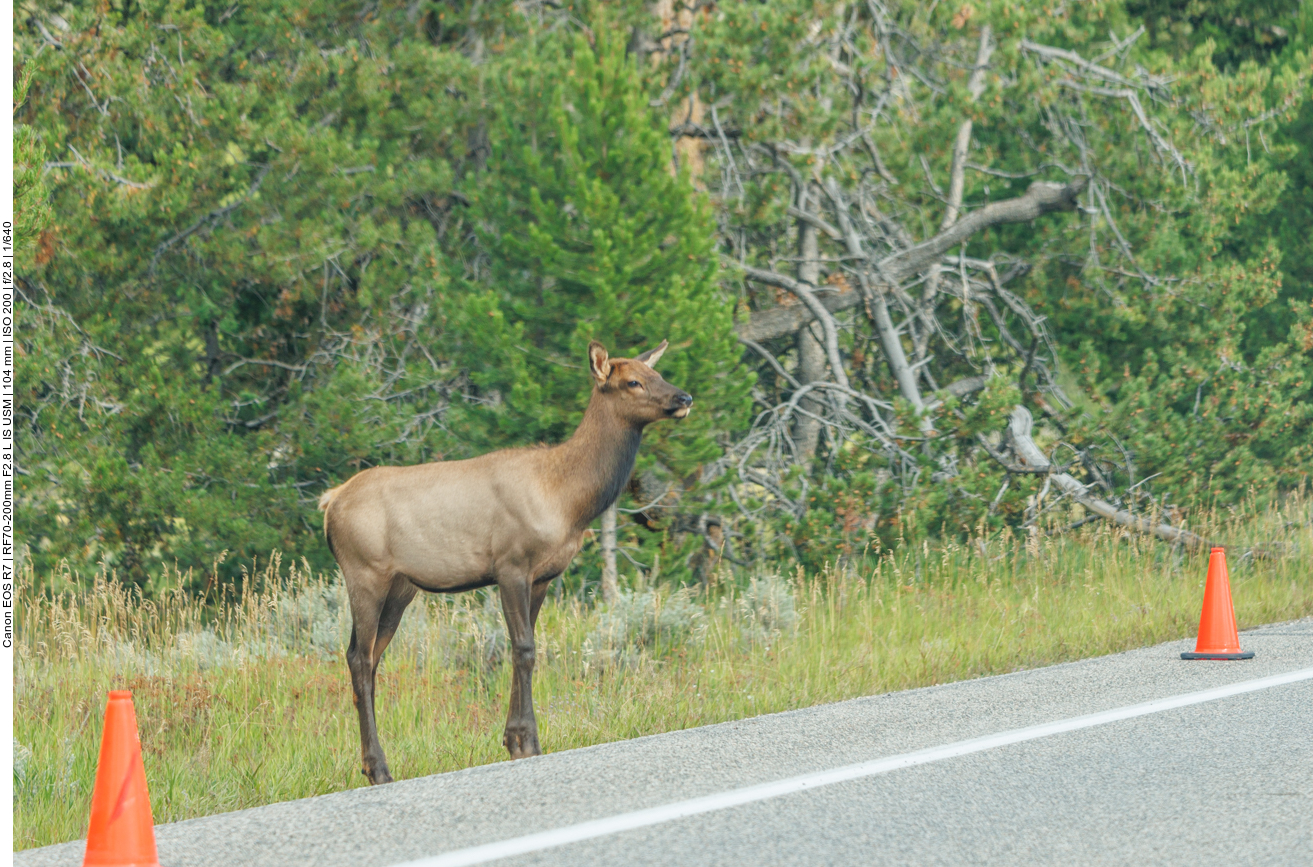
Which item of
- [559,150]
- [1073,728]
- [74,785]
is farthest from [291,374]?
[1073,728]

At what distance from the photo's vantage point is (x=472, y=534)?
7.23 meters

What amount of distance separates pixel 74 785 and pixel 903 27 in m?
13.0

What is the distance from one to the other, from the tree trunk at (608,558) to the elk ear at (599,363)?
15.7ft

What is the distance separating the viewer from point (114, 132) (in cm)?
1384

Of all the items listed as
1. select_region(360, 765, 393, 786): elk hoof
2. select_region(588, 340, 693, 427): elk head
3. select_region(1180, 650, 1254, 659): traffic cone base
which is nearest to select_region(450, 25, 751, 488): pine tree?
select_region(588, 340, 693, 427): elk head

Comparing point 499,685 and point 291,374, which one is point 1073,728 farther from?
point 291,374

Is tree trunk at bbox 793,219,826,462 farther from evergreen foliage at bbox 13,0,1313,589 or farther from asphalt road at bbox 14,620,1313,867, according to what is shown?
asphalt road at bbox 14,620,1313,867

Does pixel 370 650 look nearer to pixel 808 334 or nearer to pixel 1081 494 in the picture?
pixel 1081 494

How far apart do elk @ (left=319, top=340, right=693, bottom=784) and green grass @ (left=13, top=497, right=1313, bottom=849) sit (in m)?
0.59

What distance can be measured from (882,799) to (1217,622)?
4.60m

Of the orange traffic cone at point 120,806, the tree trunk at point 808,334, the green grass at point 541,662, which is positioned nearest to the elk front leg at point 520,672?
the green grass at point 541,662

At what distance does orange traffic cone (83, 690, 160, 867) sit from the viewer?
472cm

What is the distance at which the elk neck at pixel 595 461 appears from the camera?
744cm

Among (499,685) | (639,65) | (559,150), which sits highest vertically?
(639,65)
